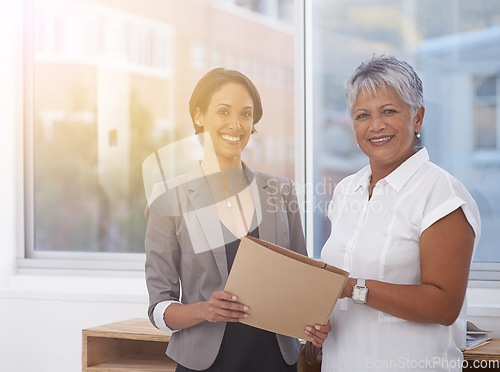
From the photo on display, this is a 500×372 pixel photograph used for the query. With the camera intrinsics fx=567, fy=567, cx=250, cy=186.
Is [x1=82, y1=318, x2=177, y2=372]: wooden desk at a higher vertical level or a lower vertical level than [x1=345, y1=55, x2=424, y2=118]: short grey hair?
lower

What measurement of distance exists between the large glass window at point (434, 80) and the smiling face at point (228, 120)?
109 cm

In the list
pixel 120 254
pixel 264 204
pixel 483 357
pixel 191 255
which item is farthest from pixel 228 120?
pixel 120 254

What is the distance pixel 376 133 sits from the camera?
148 centimetres

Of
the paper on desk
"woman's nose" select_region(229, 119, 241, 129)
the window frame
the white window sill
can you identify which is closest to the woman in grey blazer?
"woman's nose" select_region(229, 119, 241, 129)

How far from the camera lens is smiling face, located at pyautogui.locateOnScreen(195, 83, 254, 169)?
172 centimetres

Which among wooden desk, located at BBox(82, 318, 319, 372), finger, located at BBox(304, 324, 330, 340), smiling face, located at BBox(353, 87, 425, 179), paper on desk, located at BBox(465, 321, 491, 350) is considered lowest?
wooden desk, located at BBox(82, 318, 319, 372)

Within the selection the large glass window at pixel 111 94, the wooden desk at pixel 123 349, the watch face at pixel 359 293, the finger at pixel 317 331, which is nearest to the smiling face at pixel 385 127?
the watch face at pixel 359 293

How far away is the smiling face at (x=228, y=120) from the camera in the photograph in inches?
67.7

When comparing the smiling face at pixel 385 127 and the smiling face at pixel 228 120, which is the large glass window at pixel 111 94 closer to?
the smiling face at pixel 228 120

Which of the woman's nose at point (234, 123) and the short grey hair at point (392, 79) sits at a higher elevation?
the short grey hair at point (392, 79)

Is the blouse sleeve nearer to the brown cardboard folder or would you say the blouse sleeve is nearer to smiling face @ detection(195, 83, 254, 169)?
the brown cardboard folder

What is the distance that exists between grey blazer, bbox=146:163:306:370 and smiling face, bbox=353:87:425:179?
366 millimetres

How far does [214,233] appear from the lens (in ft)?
5.36

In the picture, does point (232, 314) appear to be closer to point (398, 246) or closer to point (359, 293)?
point (359, 293)
